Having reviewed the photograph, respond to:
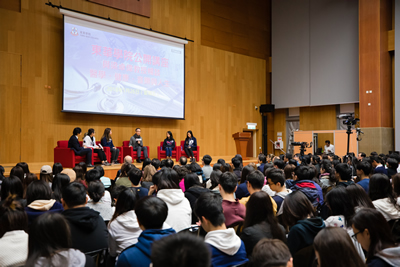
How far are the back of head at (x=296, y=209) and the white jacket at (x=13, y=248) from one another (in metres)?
1.52

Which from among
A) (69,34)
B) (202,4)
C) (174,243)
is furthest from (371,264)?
(202,4)

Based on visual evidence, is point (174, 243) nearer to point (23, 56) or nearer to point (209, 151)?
point (23, 56)

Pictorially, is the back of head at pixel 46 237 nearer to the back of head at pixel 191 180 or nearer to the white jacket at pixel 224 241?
the white jacket at pixel 224 241

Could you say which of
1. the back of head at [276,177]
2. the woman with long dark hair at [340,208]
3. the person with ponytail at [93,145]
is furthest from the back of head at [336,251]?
the person with ponytail at [93,145]

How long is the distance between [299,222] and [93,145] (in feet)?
21.0

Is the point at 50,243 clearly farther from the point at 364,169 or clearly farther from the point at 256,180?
the point at 364,169

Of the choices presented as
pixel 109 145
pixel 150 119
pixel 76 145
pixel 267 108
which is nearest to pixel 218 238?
pixel 76 145

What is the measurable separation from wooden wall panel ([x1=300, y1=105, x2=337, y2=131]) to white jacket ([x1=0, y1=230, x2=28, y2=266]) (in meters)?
12.3

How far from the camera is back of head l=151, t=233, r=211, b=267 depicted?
903mm

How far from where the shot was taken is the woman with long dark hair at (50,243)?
4.53 ft

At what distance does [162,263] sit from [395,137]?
36.9 feet

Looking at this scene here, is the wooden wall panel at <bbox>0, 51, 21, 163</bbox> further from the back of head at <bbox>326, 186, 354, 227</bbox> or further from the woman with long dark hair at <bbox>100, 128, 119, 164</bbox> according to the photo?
the back of head at <bbox>326, 186, 354, 227</bbox>

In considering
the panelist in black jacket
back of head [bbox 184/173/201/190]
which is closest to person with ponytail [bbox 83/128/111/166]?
the panelist in black jacket

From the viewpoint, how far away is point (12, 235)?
168 cm
